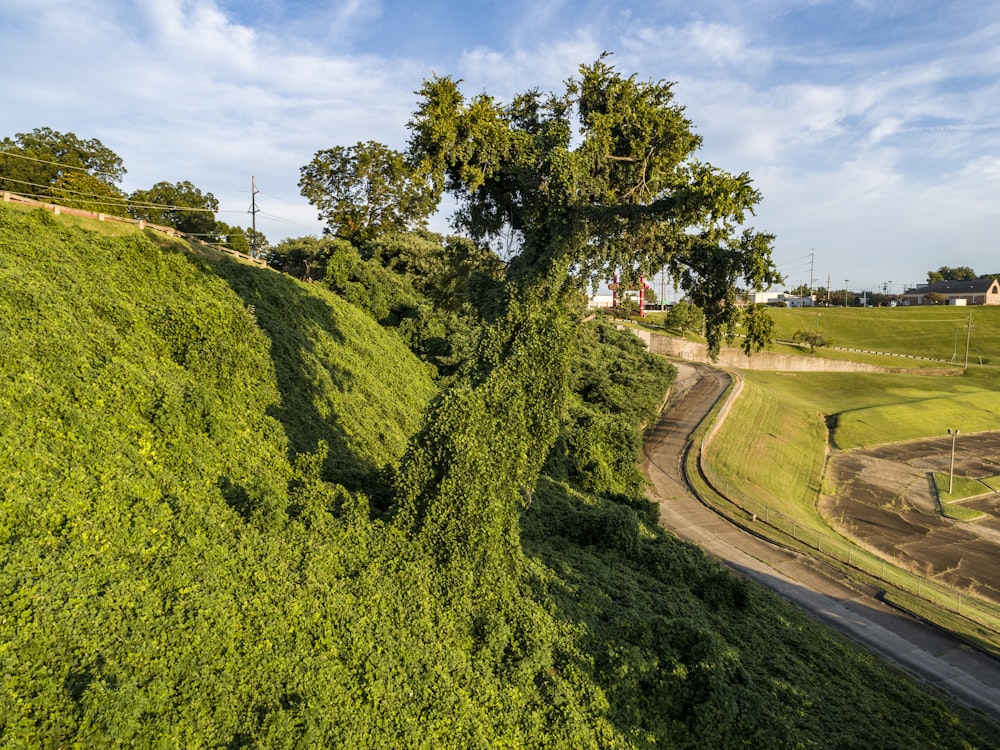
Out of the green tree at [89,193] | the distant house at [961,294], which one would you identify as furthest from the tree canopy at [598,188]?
the distant house at [961,294]

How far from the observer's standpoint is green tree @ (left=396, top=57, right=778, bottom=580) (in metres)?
13.0

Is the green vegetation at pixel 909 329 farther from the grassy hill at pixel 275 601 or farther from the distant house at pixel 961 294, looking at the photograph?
the grassy hill at pixel 275 601

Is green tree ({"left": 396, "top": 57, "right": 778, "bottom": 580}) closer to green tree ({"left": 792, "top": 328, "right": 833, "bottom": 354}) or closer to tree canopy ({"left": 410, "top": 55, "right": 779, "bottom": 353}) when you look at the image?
tree canopy ({"left": 410, "top": 55, "right": 779, "bottom": 353})

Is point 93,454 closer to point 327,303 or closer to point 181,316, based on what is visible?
point 181,316

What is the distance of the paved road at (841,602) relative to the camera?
651 inches

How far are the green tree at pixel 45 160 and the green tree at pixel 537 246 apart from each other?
29895mm

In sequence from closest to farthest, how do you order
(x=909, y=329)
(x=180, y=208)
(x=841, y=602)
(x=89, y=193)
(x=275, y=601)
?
(x=275, y=601) → (x=841, y=602) → (x=89, y=193) → (x=180, y=208) → (x=909, y=329)

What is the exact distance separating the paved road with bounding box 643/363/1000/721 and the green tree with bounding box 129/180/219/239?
45.0 meters

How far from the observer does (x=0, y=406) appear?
411 inches

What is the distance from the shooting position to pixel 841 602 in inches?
831

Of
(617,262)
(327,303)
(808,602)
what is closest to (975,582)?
(808,602)

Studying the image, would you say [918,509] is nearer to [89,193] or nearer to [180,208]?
[89,193]

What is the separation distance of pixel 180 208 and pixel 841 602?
54057 millimetres

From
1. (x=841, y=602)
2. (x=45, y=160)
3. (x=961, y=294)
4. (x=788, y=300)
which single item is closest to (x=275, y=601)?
(x=841, y=602)
